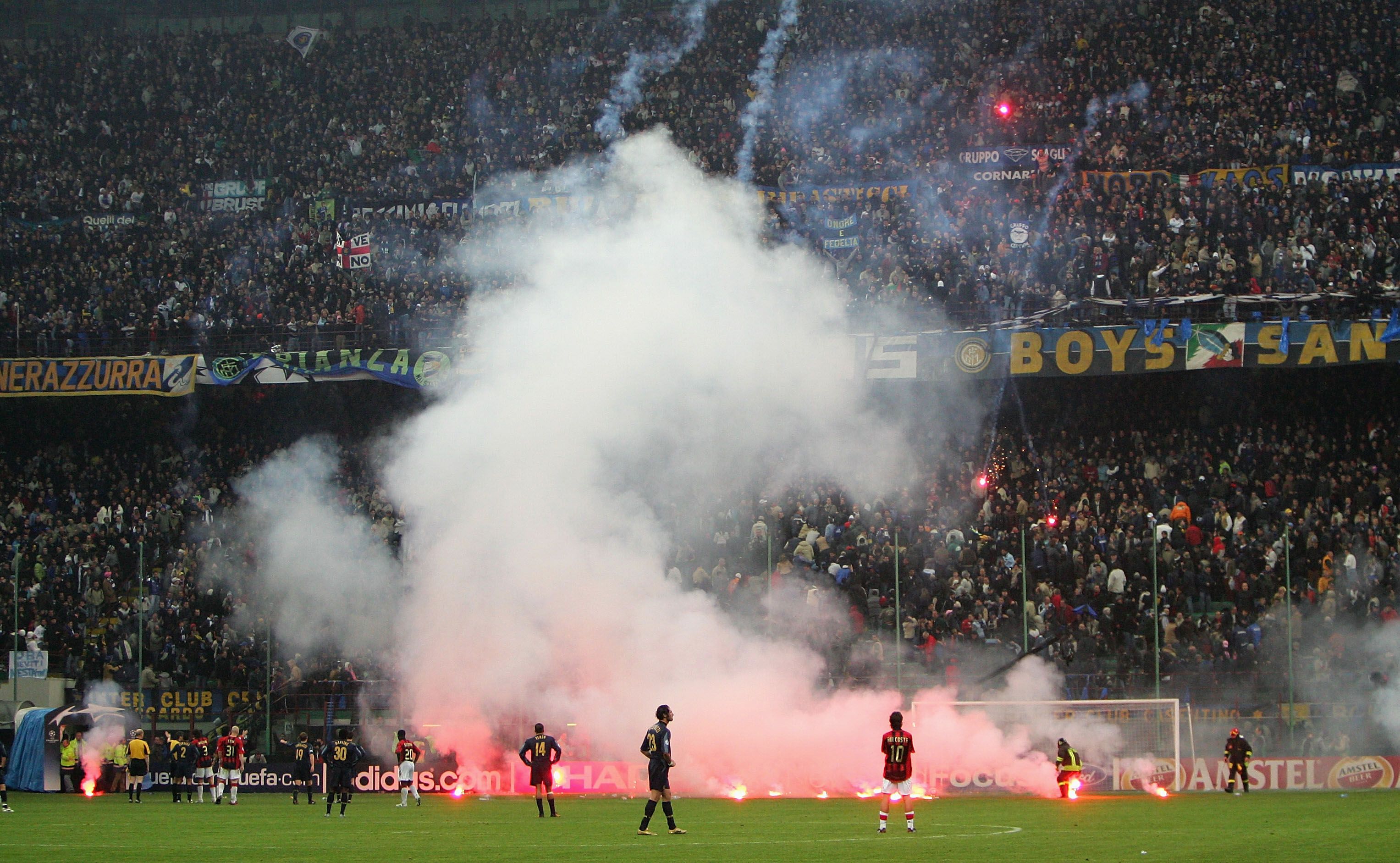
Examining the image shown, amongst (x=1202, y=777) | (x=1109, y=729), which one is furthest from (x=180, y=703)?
(x=1202, y=777)

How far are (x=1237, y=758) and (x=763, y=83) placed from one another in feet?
72.2

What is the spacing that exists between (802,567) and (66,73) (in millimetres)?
28992

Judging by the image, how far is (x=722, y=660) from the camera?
81.0ft

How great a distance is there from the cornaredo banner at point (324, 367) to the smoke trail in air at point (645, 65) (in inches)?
343

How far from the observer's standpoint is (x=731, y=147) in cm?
3712

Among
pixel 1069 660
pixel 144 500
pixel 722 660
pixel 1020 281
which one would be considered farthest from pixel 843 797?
pixel 144 500

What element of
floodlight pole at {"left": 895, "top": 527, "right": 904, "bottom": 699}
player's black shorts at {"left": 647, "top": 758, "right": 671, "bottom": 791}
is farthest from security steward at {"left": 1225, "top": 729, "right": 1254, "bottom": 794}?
player's black shorts at {"left": 647, "top": 758, "right": 671, "bottom": 791}

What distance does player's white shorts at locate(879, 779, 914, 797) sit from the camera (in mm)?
17250

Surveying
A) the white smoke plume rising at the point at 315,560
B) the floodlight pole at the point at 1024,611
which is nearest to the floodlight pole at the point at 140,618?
the white smoke plume rising at the point at 315,560

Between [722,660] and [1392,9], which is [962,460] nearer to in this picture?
[722,660]

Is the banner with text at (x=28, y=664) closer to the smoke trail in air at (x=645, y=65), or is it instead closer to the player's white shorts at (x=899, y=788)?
the smoke trail in air at (x=645, y=65)

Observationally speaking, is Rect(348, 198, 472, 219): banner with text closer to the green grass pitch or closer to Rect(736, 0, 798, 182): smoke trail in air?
Rect(736, 0, 798, 182): smoke trail in air

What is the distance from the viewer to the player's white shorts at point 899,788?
17.2 m

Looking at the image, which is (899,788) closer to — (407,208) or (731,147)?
(731,147)
